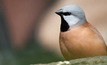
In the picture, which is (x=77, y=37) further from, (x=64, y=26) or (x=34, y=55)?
(x=34, y=55)

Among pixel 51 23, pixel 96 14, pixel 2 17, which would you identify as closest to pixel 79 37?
pixel 96 14

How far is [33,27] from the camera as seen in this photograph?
1168cm

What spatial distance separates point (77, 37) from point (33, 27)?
6.39 m

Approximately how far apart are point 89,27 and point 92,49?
323mm

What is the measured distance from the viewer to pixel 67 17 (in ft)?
18.0

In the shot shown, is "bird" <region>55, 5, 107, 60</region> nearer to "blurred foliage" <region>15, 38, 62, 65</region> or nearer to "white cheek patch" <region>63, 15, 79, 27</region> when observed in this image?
"white cheek patch" <region>63, 15, 79, 27</region>

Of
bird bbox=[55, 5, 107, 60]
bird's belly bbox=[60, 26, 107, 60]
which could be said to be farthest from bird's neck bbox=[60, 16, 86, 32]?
bird's belly bbox=[60, 26, 107, 60]

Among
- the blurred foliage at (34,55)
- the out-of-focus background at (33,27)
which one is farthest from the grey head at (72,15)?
the blurred foliage at (34,55)

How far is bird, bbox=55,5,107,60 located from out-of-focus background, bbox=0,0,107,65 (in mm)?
4365

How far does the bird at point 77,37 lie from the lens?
5336 mm

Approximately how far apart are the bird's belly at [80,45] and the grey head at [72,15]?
16cm

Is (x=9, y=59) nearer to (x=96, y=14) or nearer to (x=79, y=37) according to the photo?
(x=96, y=14)

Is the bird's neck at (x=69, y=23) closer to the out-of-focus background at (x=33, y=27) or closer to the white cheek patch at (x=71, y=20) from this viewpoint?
the white cheek patch at (x=71, y=20)

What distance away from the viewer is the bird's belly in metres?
5.32
